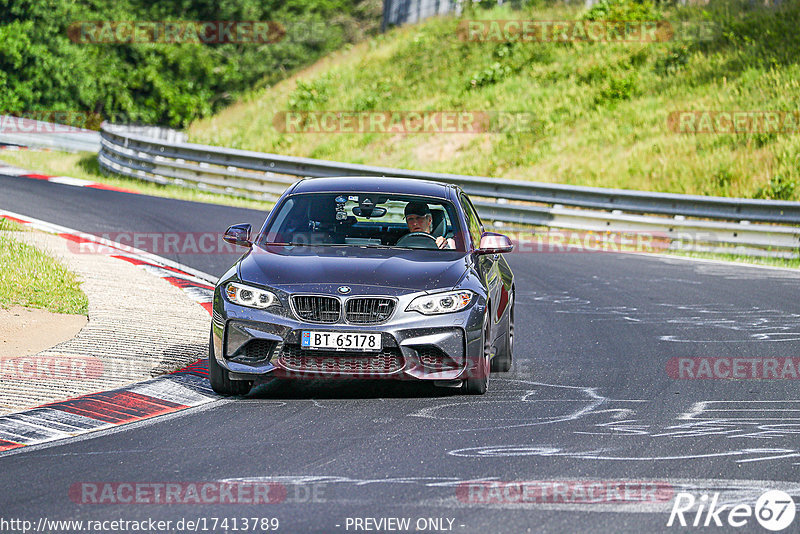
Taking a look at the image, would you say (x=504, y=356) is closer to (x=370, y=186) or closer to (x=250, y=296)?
(x=370, y=186)

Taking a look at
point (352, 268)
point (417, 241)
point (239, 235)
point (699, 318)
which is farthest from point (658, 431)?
point (699, 318)

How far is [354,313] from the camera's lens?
25.5 ft

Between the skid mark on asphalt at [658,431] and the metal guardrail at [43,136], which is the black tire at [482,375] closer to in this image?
the skid mark on asphalt at [658,431]

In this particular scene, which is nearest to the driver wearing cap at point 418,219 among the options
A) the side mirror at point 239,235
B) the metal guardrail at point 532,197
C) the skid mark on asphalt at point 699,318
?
the side mirror at point 239,235

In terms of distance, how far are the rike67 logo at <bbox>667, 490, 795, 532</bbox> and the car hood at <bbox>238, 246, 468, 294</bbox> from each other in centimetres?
287

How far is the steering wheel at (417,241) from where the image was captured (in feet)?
29.3

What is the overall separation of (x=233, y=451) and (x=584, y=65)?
30.3m

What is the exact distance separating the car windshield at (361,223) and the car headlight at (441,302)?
968 millimetres

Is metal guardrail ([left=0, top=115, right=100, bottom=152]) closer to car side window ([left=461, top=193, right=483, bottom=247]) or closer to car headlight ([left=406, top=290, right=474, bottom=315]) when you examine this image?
car side window ([left=461, top=193, right=483, bottom=247])

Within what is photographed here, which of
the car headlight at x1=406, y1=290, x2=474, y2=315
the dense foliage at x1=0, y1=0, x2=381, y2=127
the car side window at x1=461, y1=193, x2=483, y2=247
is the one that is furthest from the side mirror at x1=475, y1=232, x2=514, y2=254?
the dense foliage at x1=0, y1=0, x2=381, y2=127

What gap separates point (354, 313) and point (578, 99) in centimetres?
2655

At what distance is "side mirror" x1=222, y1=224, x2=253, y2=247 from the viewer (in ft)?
28.7

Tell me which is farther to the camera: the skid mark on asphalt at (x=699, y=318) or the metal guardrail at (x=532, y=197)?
the metal guardrail at (x=532, y=197)

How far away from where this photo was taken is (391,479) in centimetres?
591
